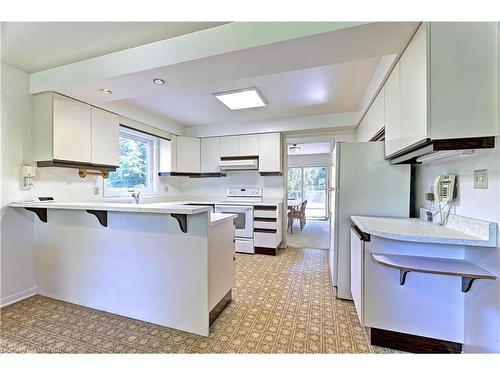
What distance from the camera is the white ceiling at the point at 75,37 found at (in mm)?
1650

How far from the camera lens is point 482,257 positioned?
52.3 inches

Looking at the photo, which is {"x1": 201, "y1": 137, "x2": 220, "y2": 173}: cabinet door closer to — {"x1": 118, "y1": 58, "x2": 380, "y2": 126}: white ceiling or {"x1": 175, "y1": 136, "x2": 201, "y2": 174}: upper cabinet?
{"x1": 175, "y1": 136, "x2": 201, "y2": 174}: upper cabinet

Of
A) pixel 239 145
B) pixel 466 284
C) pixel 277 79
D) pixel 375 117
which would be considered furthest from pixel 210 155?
pixel 466 284

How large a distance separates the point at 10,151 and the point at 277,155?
3350 mm

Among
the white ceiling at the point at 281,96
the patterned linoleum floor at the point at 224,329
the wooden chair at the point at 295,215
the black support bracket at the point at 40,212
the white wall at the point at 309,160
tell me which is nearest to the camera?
the patterned linoleum floor at the point at 224,329

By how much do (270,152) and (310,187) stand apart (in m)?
5.31

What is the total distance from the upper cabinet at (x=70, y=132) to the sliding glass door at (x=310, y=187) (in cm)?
680

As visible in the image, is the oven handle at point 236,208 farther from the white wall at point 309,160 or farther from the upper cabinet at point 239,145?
the white wall at point 309,160

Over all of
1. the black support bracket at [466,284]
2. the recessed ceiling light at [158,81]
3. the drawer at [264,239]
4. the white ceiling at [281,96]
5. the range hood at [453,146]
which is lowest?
the drawer at [264,239]

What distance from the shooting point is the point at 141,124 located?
11.7ft

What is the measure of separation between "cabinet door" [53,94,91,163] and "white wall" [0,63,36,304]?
0.31m

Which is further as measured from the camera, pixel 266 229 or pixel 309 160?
→ pixel 309 160

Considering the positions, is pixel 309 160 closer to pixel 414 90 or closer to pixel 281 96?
pixel 281 96

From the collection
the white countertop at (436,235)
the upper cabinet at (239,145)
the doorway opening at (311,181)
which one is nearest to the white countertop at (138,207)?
the white countertop at (436,235)
